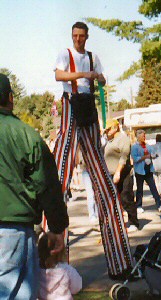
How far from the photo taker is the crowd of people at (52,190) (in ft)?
9.82

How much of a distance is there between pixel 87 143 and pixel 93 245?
250 centimetres

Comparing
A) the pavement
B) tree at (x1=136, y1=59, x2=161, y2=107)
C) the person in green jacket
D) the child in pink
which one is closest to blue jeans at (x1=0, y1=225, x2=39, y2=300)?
the person in green jacket

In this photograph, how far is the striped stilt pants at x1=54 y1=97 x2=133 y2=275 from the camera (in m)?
5.25

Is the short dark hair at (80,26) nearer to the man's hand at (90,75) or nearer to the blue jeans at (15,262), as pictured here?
the man's hand at (90,75)

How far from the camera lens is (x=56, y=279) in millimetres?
3781

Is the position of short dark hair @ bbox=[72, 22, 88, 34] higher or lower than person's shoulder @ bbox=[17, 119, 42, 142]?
higher

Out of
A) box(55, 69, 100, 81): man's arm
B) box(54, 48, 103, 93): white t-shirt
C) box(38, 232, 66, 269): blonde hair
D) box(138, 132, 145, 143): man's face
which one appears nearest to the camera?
box(38, 232, 66, 269): blonde hair

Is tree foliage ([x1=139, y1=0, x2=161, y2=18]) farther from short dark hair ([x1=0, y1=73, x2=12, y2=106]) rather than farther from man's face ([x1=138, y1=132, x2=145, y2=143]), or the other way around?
short dark hair ([x1=0, y1=73, x2=12, y2=106])

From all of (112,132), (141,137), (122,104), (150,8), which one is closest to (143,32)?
(150,8)

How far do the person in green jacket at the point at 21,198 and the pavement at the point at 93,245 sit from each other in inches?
86.6

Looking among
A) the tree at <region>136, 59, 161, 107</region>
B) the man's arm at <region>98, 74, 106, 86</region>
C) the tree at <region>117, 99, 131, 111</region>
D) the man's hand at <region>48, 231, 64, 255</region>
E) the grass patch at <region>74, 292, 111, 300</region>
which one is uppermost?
the man's arm at <region>98, 74, 106, 86</region>

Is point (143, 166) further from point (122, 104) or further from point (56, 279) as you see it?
point (122, 104)

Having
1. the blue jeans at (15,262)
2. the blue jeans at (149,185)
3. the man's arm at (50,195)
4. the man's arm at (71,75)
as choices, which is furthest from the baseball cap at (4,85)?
the blue jeans at (149,185)

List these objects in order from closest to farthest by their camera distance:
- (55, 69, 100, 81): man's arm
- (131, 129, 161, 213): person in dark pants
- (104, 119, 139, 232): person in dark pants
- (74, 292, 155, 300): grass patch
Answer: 1. (74, 292, 155, 300): grass patch
2. (55, 69, 100, 81): man's arm
3. (104, 119, 139, 232): person in dark pants
4. (131, 129, 161, 213): person in dark pants
